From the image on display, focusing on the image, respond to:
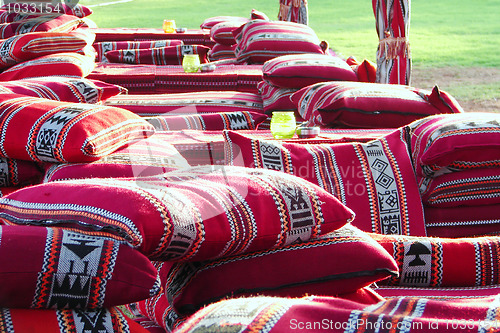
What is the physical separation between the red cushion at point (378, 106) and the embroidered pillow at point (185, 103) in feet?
2.10

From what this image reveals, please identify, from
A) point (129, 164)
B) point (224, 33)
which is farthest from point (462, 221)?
point (224, 33)

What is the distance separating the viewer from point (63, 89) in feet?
7.97

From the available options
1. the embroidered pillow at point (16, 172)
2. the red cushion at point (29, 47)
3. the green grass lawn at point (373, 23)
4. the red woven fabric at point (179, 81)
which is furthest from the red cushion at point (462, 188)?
the green grass lawn at point (373, 23)

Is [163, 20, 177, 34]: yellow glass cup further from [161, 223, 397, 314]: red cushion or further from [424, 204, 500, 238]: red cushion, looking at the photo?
[161, 223, 397, 314]: red cushion

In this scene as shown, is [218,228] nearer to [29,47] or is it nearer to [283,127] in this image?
[283,127]

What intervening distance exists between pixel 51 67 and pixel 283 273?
2175 mm

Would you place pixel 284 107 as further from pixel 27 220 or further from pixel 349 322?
pixel 349 322

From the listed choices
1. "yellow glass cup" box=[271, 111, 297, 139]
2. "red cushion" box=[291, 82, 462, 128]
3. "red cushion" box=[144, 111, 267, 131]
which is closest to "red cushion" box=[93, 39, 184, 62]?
"red cushion" box=[144, 111, 267, 131]

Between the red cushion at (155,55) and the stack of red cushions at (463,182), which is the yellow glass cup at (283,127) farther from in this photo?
the red cushion at (155,55)

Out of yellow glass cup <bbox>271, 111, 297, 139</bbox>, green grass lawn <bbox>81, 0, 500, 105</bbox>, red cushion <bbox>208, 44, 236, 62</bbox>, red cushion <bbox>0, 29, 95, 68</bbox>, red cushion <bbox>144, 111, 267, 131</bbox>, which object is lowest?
green grass lawn <bbox>81, 0, 500, 105</bbox>

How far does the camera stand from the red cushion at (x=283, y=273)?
1180 mm

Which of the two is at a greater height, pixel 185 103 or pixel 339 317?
pixel 339 317

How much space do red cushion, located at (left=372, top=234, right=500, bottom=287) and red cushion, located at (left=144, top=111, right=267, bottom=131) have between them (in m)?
1.25

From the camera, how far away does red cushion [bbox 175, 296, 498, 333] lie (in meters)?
0.72
